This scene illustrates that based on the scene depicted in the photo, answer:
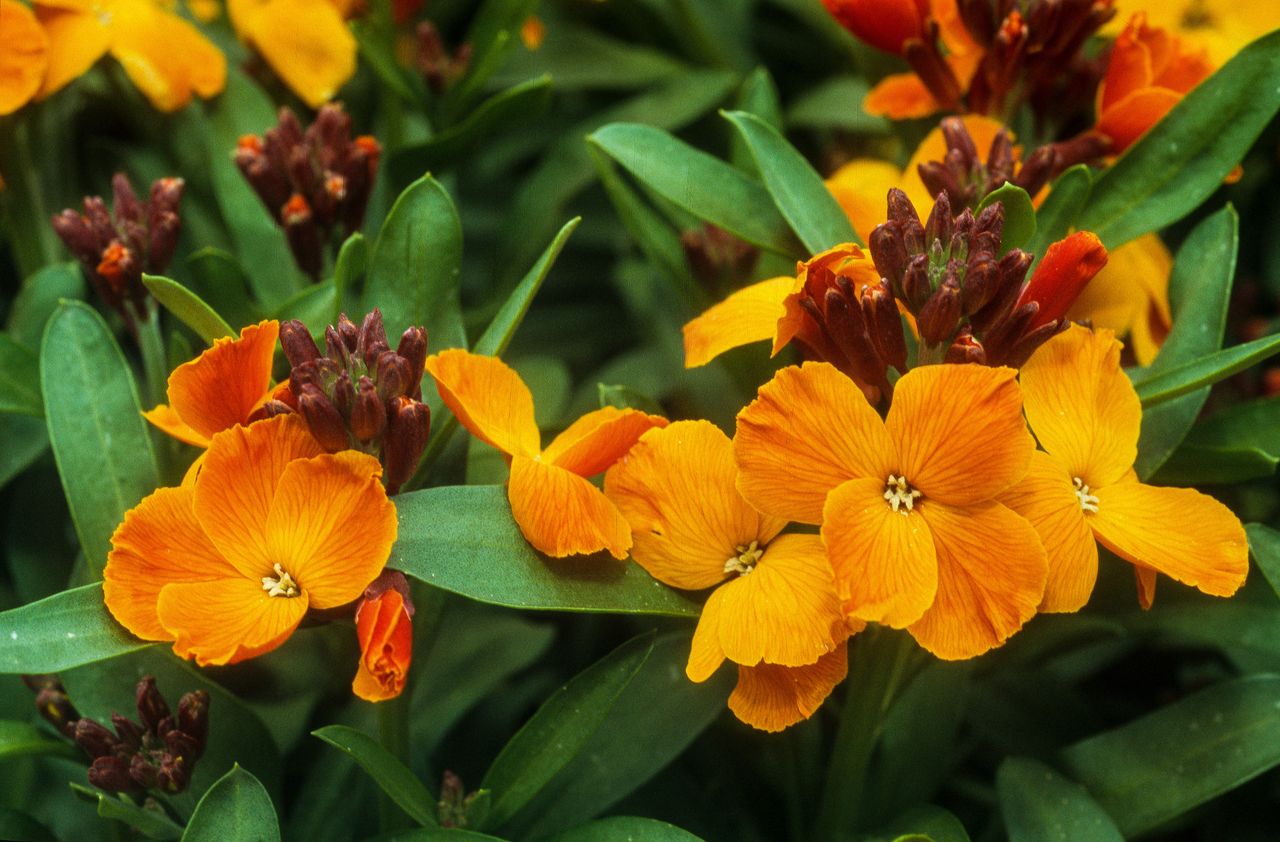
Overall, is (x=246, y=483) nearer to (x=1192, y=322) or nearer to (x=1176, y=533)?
(x=1176, y=533)

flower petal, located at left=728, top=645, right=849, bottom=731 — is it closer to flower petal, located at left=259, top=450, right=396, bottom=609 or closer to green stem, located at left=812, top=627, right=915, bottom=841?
green stem, located at left=812, top=627, right=915, bottom=841

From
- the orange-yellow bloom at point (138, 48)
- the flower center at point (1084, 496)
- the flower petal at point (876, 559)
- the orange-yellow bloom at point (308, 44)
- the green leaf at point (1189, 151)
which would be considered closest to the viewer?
the flower petal at point (876, 559)

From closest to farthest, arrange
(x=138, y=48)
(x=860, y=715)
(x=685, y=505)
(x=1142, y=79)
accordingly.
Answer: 1. (x=685, y=505)
2. (x=860, y=715)
3. (x=1142, y=79)
4. (x=138, y=48)

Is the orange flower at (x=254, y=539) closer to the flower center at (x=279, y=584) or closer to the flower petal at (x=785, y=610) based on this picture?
the flower center at (x=279, y=584)

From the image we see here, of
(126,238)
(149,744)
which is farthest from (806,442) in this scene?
(126,238)

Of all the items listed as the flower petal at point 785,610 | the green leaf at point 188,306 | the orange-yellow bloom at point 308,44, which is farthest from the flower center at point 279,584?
the orange-yellow bloom at point 308,44

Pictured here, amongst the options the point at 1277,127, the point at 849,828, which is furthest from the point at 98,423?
the point at 1277,127
